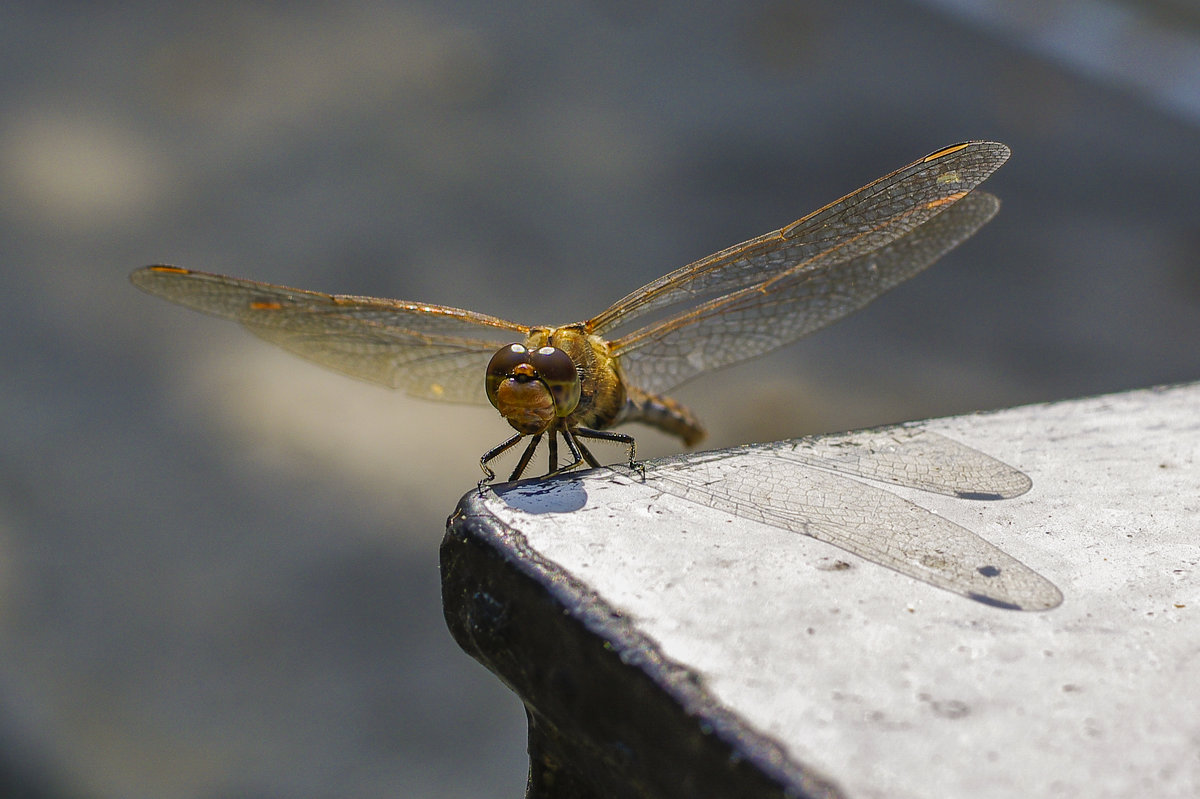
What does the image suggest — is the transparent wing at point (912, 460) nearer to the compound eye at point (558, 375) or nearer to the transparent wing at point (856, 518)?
the transparent wing at point (856, 518)

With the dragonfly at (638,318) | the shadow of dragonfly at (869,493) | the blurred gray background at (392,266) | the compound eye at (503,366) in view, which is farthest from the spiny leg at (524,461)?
the blurred gray background at (392,266)

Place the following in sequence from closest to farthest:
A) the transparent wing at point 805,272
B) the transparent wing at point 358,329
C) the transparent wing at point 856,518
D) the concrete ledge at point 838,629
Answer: the concrete ledge at point 838,629 → the transparent wing at point 856,518 → the transparent wing at point 805,272 → the transparent wing at point 358,329

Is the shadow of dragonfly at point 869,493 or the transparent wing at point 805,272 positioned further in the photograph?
the transparent wing at point 805,272

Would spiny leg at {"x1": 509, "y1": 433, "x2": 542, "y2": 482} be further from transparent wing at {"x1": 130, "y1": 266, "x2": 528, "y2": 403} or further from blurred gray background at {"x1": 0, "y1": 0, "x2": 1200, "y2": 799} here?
blurred gray background at {"x1": 0, "y1": 0, "x2": 1200, "y2": 799}

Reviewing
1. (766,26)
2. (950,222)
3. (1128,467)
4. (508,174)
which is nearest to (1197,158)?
(766,26)

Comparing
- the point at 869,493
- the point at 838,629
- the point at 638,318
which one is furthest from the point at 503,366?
the point at 838,629

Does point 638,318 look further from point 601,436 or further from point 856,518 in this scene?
point 856,518

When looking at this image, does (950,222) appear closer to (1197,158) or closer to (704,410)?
(704,410)
